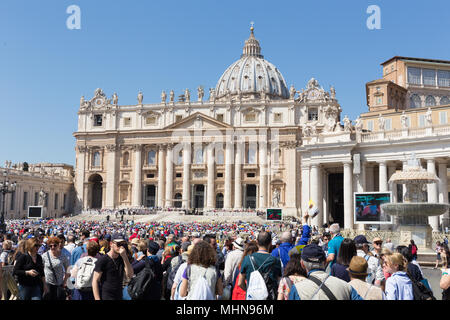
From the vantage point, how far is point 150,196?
71875 millimetres

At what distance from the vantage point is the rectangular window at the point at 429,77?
5566cm

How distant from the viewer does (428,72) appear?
55.7 metres

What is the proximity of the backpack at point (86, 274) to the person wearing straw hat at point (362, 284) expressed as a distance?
3905mm

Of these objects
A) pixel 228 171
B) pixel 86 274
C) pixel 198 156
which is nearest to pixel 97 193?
pixel 198 156

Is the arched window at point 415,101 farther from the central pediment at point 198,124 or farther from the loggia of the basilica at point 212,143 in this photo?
the central pediment at point 198,124

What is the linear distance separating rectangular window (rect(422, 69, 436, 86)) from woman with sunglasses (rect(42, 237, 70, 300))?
55.9 metres

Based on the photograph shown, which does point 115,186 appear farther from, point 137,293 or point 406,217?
point 137,293

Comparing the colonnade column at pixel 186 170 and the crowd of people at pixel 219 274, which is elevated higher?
the colonnade column at pixel 186 170

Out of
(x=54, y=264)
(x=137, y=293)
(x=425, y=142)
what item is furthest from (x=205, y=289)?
(x=425, y=142)

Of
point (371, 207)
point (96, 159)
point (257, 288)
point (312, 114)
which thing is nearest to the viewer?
point (257, 288)

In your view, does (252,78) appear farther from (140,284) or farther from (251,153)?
(140,284)

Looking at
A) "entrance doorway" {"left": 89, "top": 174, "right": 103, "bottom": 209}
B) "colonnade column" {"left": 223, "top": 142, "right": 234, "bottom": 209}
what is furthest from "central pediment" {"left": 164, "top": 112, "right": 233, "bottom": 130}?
"entrance doorway" {"left": 89, "top": 174, "right": 103, "bottom": 209}

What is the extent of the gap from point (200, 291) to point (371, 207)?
24.5 meters

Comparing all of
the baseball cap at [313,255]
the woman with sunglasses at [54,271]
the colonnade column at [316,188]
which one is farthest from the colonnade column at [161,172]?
the baseball cap at [313,255]
